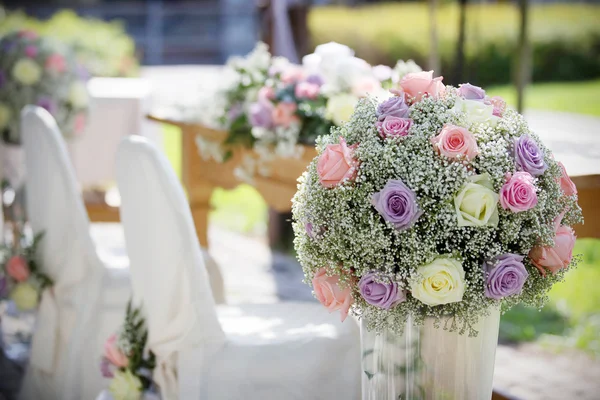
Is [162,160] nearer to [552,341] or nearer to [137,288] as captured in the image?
[137,288]

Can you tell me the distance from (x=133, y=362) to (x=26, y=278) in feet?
2.75

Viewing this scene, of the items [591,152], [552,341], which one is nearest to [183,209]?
[591,152]

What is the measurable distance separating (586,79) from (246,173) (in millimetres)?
3178

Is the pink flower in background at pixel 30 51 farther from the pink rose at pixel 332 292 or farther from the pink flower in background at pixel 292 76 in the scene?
the pink rose at pixel 332 292

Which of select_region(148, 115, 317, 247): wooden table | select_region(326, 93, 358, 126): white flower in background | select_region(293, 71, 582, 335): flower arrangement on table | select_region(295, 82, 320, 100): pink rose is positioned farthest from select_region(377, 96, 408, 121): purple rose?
select_region(295, 82, 320, 100): pink rose

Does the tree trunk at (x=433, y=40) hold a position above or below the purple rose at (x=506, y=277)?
above

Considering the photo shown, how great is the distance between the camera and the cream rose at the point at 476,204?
1.15 m

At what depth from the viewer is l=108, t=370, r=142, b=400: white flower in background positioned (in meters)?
1.88

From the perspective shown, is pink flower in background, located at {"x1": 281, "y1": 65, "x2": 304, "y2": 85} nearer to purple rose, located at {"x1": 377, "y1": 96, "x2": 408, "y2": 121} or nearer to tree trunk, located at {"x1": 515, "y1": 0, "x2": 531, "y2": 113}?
tree trunk, located at {"x1": 515, "y1": 0, "x2": 531, "y2": 113}

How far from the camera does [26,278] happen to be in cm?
257

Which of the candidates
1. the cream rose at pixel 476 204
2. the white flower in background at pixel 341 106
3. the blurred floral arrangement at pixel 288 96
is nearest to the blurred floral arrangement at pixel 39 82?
the blurred floral arrangement at pixel 288 96

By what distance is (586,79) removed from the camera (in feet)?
17.0

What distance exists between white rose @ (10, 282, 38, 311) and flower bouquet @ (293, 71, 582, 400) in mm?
1561

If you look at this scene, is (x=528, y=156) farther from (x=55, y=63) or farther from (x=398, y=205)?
(x=55, y=63)
